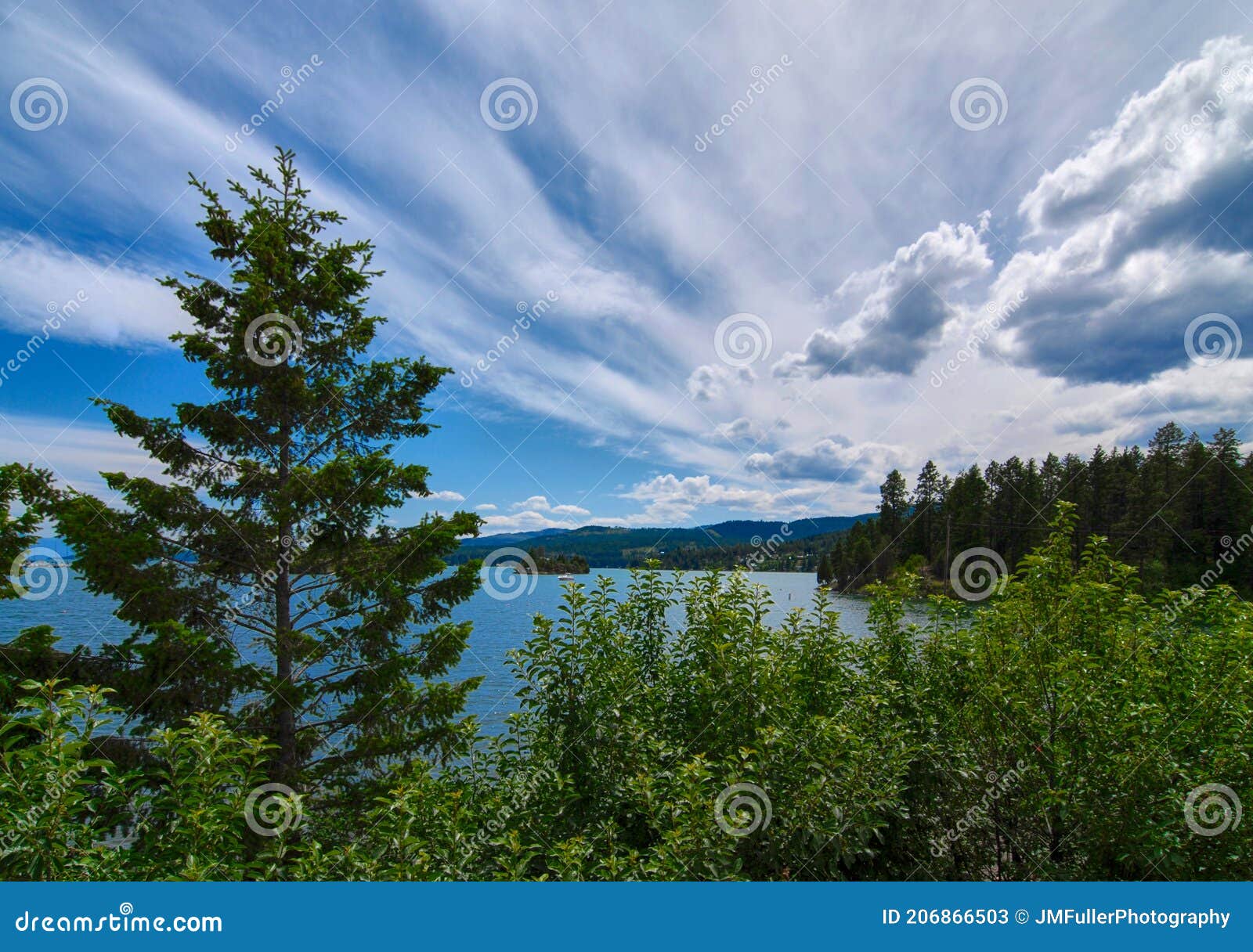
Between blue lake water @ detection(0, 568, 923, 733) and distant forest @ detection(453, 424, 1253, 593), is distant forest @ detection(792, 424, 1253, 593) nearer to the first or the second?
distant forest @ detection(453, 424, 1253, 593)

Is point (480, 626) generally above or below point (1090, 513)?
below

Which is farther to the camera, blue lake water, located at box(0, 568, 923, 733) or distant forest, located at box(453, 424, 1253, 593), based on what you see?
distant forest, located at box(453, 424, 1253, 593)

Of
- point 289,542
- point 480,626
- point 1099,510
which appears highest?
point 1099,510

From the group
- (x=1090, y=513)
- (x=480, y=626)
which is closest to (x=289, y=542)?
(x=480, y=626)

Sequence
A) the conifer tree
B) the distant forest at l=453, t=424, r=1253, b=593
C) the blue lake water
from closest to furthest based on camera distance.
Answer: the conifer tree
the blue lake water
the distant forest at l=453, t=424, r=1253, b=593

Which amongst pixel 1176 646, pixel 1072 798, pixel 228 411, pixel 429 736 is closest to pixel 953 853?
pixel 1072 798

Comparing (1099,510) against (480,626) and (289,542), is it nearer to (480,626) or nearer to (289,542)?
(480,626)

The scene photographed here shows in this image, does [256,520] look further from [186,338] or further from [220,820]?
[220,820]

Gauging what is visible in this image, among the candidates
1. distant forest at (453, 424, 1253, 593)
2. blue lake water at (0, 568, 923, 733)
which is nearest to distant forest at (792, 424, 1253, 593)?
distant forest at (453, 424, 1253, 593)

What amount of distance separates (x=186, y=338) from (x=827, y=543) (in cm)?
13623

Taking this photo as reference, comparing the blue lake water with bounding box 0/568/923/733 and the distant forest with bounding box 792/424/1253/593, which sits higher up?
the distant forest with bounding box 792/424/1253/593

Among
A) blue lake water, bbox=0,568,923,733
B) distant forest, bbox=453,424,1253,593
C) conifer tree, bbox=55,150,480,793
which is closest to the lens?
conifer tree, bbox=55,150,480,793

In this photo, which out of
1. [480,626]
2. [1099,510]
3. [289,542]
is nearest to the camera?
[289,542]

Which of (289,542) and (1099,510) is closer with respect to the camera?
(289,542)
